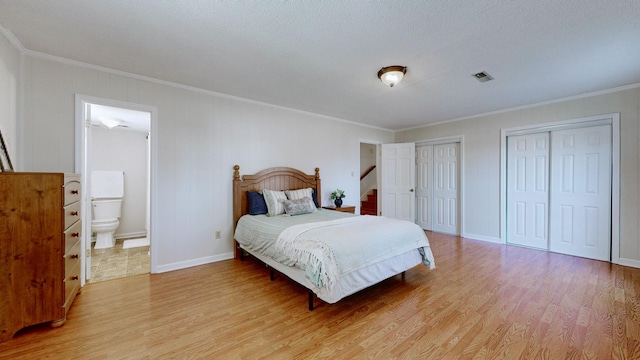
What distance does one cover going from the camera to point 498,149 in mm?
4500

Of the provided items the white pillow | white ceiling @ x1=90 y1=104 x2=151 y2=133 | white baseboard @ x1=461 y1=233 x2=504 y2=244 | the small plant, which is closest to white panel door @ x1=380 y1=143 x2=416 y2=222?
white baseboard @ x1=461 y1=233 x2=504 y2=244

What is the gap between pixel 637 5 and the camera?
1.73 m

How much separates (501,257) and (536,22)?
315 cm

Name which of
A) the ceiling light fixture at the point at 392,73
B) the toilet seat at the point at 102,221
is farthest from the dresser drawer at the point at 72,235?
the ceiling light fixture at the point at 392,73

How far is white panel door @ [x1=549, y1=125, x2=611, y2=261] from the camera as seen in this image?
3.54 meters

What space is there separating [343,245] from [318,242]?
0.73ft

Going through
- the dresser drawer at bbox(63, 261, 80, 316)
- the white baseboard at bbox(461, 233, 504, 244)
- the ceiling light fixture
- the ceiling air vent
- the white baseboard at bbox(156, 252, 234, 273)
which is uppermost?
the ceiling air vent

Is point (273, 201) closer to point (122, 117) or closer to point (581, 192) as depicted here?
point (122, 117)

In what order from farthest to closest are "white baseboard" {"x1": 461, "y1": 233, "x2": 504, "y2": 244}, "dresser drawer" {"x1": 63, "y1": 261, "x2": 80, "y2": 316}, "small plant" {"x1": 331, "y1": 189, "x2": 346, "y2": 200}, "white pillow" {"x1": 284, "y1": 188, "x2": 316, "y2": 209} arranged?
"small plant" {"x1": 331, "y1": 189, "x2": 346, "y2": 200} < "white baseboard" {"x1": 461, "y1": 233, "x2": 504, "y2": 244} < "white pillow" {"x1": 284, "y1": 188, "x2": 316, "y2": 209} < "dresser drawer" {"x1": 63, "y1": 261, "x2": 80, "y2": 316}

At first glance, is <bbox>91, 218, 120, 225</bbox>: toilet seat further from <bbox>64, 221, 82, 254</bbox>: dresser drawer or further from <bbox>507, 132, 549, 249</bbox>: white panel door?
<bbox>507, 132, 549, 249</bbox>: white panel door

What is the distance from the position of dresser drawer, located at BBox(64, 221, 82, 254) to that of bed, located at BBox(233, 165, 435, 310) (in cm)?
163

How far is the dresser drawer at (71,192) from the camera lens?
6.80 ft

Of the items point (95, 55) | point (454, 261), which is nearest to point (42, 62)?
point (95, 55)

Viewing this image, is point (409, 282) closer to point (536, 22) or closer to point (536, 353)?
point (536, 353)
